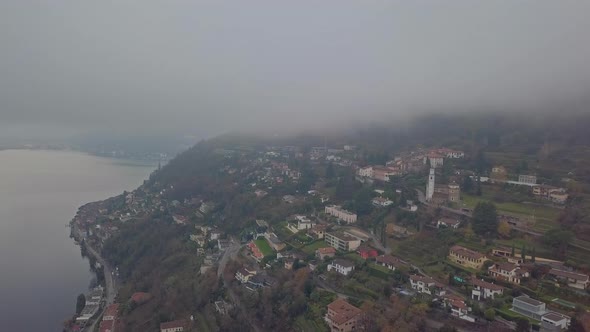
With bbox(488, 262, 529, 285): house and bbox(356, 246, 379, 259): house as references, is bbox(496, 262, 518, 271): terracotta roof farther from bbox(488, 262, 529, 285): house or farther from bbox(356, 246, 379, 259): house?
bbox(356, 246, 379, 259): house

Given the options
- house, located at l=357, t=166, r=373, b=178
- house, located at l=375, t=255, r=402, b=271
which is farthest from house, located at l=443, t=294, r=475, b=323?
house, located at l=357, t=166, r=373, b=178

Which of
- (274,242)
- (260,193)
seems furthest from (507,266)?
(260,193)

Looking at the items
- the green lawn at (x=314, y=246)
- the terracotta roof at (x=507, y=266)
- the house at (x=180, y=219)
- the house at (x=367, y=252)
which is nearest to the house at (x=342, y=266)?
the house at (x=367, y=252)

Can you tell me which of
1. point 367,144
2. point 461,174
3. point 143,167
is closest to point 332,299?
point 461,174

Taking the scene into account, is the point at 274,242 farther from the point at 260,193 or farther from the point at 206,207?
the point at 206,207

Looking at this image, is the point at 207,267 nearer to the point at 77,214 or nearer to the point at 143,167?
the point at 77,214
